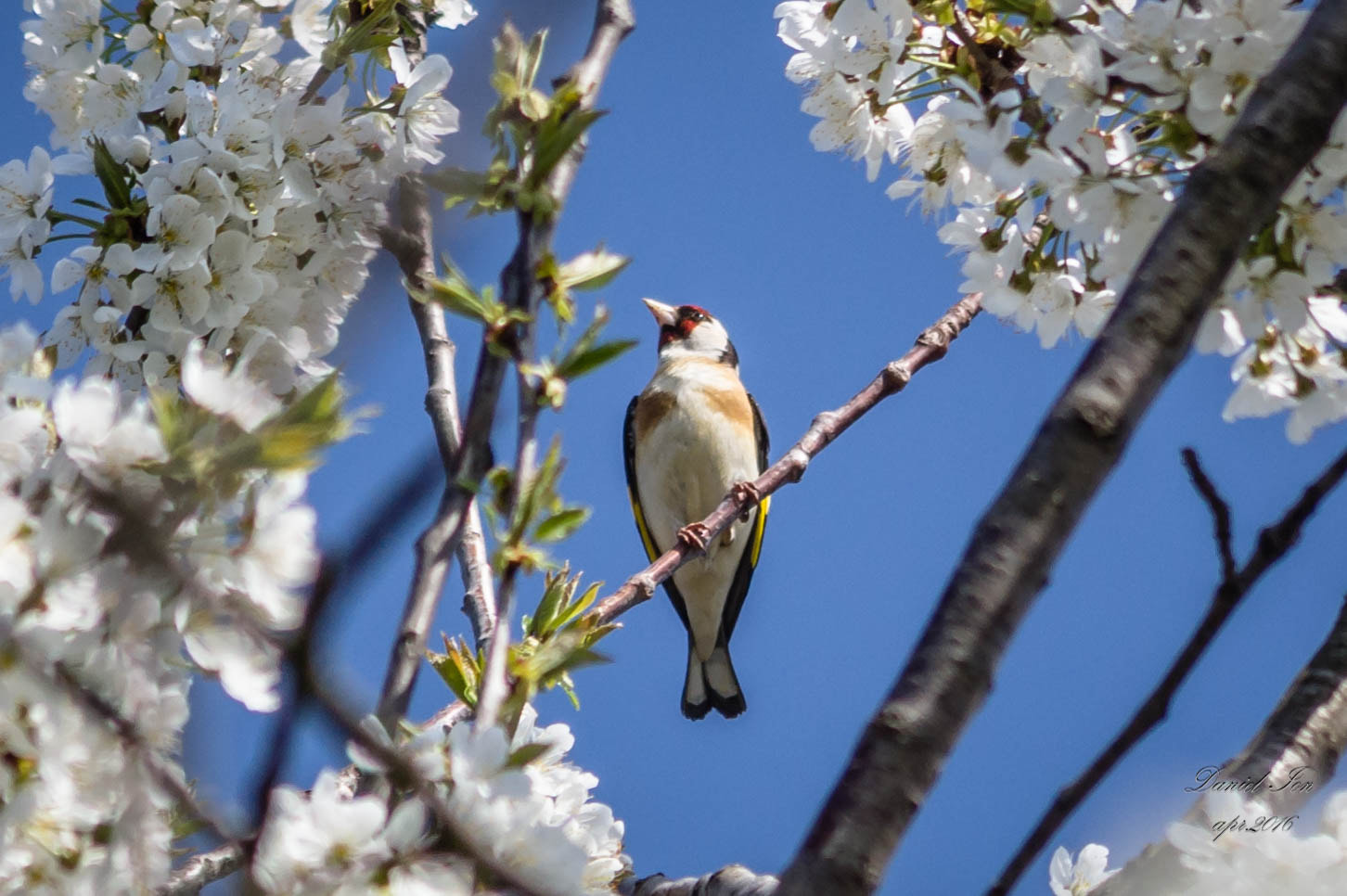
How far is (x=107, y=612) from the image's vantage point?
3.69ft

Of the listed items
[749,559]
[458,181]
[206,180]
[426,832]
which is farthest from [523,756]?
[749,559]

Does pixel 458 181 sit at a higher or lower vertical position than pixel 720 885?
higher

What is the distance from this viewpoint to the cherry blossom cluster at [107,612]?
1103 mm

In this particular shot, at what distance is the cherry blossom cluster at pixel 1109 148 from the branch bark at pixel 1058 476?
533 millimetres

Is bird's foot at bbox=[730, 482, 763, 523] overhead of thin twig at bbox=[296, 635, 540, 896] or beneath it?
overhead

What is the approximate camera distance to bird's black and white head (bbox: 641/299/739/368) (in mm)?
7488

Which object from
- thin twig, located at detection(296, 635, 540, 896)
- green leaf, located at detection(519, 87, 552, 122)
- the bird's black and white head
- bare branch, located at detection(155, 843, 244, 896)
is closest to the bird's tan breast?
the bird's black and white head

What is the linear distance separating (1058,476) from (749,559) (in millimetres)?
5575

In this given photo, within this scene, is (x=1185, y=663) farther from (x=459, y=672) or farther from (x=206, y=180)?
(x=206, y=180)

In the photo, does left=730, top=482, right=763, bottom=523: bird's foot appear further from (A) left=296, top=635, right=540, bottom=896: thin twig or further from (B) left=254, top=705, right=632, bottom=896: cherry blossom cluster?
(A) left=296, top=635, right=540, bottom=896: thin twig

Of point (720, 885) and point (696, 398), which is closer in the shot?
point (720, 885)

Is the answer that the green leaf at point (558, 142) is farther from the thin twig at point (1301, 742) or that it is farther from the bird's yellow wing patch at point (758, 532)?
the bird's yellow wing patch at point (758, 532)

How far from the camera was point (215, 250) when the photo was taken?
7.09 ft

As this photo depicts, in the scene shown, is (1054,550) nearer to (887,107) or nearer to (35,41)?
(887,107)
